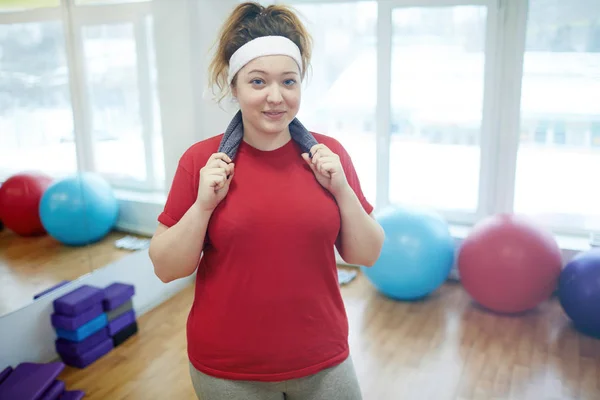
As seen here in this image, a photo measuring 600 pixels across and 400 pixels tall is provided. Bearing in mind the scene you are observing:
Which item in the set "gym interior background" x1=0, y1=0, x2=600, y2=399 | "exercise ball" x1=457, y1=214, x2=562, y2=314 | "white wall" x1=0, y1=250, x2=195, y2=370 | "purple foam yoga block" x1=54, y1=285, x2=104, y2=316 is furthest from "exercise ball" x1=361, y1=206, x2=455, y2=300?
"purple foam yoga block" x1=54, y1=285, x2=104, y2=316

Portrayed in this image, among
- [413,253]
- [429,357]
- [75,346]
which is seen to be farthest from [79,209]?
[429,357]

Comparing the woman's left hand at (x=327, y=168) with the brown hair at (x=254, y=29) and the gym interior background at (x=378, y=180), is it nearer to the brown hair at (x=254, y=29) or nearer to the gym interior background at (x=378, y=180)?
the brown hair at (x=254, y=29)

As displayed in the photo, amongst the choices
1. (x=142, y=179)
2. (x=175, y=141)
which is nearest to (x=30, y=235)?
(x=142, y=179)

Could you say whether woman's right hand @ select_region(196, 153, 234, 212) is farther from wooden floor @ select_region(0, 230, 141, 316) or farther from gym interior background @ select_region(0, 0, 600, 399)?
wooden floor @ select_region(0, 230, 141, 316)

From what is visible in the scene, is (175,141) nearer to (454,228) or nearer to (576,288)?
(454,228)

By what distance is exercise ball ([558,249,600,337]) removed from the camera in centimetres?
309

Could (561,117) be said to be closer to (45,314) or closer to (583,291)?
(583,291)

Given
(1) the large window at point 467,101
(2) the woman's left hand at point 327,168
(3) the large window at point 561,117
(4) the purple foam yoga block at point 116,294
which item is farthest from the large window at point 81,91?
(3) the large window at point 561,117

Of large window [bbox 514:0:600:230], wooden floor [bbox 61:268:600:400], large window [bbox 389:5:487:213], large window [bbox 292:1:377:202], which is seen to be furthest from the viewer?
large window [bbox 292:1:377:202]

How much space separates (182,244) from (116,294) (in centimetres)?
211

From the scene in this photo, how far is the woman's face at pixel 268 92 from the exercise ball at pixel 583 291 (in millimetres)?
2529

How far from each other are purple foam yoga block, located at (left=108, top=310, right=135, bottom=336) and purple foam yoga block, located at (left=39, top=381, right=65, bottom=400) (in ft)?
1.65

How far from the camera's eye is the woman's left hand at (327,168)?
1.25 m

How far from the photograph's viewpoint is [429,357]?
3018mm
